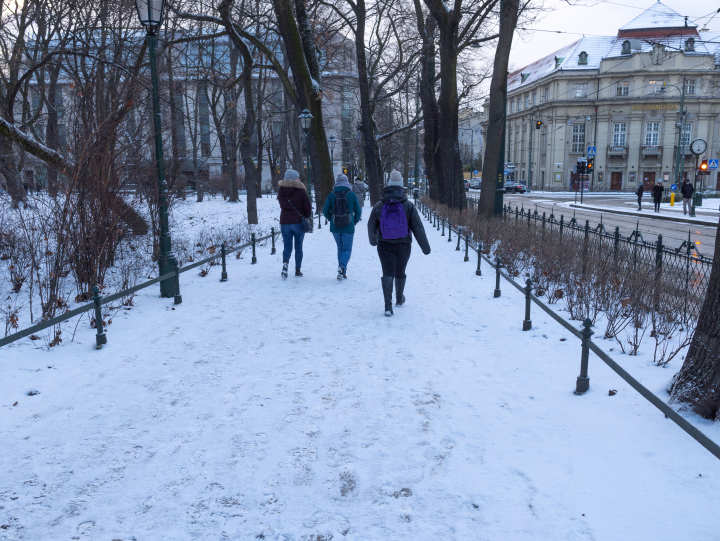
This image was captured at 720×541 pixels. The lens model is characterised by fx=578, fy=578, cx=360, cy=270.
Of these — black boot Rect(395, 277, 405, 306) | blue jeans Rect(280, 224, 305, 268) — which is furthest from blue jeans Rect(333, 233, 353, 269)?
black boot Rect(395, 277, 405, 306)

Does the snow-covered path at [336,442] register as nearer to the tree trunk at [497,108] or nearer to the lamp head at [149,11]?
the lamp head at [149,11]

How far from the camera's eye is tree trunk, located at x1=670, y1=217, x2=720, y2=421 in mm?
4121

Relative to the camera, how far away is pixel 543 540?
9.92 ft

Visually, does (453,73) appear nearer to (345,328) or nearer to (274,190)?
(345,328)

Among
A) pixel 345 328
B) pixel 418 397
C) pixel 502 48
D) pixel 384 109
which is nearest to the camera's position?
pixel 418 397

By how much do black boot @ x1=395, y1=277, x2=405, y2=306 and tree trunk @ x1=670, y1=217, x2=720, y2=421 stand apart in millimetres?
4447

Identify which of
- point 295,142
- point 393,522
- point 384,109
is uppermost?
point 384,109

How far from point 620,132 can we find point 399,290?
2933 inches

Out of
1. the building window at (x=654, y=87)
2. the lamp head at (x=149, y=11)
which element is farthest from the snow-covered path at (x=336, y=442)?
the building window at (x=654, y=87)

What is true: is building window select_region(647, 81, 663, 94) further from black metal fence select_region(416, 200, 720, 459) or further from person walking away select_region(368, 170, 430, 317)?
person walking away select_region(368, 170, 430, 317)

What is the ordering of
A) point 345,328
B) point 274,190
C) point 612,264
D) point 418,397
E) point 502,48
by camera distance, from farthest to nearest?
point 274,190 → point 502,48 → point 612,264 → point 345,328 → point 418,397

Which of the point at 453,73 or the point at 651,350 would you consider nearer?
the point at 651,350

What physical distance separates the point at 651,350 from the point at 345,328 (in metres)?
3.53

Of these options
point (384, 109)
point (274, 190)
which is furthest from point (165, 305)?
point (274, 190)
